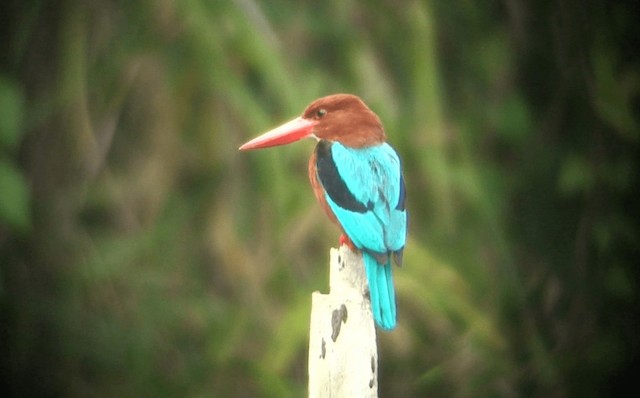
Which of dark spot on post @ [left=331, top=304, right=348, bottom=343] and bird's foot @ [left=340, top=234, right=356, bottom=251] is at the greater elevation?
bird's foot @ [left=340, top=234, right=356, bottom=251]

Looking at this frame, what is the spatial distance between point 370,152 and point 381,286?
21 centimetres

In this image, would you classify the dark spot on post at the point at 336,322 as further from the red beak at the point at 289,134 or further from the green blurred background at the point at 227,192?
the green blurred background at the point at 227,192

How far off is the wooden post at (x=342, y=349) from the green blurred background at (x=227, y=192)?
2.89ft

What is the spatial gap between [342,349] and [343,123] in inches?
12.4

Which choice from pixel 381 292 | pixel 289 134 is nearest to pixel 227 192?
pixel 289 134

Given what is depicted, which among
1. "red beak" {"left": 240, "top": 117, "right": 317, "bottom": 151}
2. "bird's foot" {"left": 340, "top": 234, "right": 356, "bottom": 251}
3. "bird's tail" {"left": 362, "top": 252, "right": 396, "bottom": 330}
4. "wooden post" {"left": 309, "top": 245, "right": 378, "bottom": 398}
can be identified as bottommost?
"wooden post" {"left": 309, "top": 245, "right": 378, "bottom": 398}

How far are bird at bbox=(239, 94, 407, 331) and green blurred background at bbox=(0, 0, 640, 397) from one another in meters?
0.68

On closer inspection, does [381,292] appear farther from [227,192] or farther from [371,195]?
[227,192]

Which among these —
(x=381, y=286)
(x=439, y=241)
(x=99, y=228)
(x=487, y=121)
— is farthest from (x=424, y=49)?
(x=381, y=286)

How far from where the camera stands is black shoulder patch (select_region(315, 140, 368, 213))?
4.44ft

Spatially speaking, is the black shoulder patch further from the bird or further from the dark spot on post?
the dark spot on post

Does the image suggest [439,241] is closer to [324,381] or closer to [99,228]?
[99,228]

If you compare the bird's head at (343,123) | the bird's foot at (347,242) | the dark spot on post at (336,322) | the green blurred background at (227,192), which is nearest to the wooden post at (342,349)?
the dark spot on post at (336,322)

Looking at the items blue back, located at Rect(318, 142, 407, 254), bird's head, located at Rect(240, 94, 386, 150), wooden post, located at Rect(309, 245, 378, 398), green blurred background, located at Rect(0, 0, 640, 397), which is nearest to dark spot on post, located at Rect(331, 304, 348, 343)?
wooden post, located at Rect(309, 245, 378, 398)
